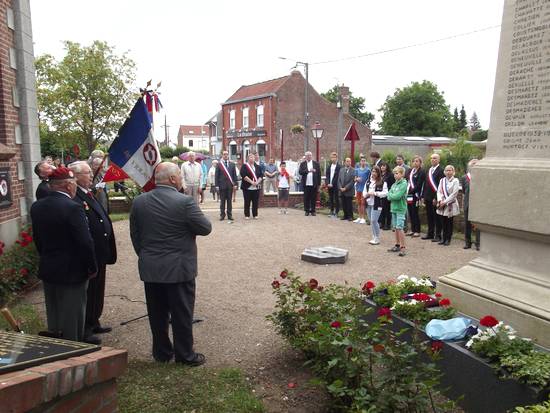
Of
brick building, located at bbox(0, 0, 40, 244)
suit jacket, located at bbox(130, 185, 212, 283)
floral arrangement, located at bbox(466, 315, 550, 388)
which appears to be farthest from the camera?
brick building, located at bbox(0, 0, 40, 244)

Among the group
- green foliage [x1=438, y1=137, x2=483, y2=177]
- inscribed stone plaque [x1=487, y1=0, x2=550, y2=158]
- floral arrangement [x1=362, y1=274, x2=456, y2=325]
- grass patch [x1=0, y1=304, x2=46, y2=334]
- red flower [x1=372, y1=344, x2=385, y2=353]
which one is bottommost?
grass patch [x1=0, y1=304, x2=46, y2=334]

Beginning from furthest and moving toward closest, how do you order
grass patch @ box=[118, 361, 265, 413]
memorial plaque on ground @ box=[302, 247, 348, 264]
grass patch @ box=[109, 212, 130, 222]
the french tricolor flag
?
grass patch @ box=[109, 212, 130, 222], memorial plaque on ground @ box=[302, 247, 348, 264], the french tricolor flag, grass patch @ box=[118, 361, 265, 413]

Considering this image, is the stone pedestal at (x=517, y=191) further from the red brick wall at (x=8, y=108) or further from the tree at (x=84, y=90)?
the tree at (x=84, y=90)

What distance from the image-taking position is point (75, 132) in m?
27.9

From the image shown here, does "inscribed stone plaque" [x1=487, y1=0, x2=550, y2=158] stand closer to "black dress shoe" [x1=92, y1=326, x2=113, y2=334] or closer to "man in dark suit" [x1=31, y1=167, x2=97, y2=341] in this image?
"man in dark suit" [x1=31, y1=167, x2=97, y2=341]

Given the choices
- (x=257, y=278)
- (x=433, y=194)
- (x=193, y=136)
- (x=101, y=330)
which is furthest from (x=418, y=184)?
(x=193, y=136)

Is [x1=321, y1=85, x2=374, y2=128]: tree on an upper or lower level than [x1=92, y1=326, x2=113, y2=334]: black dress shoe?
upper

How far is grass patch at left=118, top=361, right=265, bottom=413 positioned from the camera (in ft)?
12.2

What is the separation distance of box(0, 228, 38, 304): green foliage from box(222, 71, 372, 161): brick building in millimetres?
34806

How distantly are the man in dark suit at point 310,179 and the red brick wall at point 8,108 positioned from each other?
890cm

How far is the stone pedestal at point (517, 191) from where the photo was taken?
4.03 meters

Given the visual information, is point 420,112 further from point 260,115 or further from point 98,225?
point 98,225

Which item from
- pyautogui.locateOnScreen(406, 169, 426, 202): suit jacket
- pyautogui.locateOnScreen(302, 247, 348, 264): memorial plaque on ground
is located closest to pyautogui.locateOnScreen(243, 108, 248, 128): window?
pyautogui.locateOnScreen(406, 169, 426, 202): suit jacket

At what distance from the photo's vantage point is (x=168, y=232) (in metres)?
4.42
